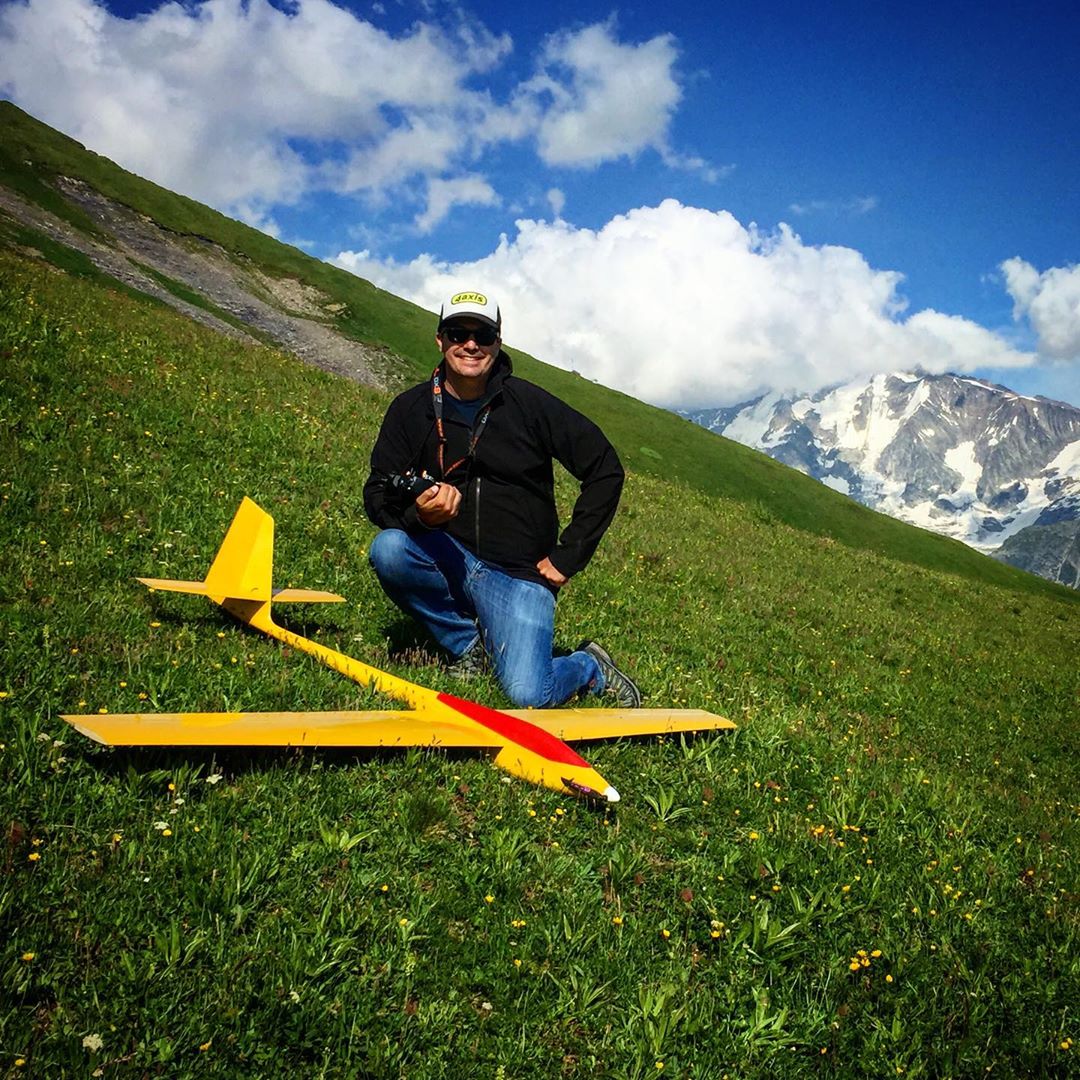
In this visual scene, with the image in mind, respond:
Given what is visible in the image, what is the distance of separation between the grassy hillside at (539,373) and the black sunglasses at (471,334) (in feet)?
163

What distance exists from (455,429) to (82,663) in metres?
3.82

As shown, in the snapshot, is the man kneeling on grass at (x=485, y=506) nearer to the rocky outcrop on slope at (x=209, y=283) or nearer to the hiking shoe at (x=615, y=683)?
the hiking shoe at (x=615, y=683)

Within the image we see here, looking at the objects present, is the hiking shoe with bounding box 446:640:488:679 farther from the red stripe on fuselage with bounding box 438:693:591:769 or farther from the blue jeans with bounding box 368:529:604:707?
the red stripe on fuselage with bounding box 438:693:591:769

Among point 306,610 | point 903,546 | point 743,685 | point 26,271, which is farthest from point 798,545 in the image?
point 903,546

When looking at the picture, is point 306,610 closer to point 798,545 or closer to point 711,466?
point 798,545

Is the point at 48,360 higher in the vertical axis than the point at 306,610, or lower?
higher

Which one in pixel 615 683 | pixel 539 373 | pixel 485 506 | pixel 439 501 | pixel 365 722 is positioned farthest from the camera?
pixel 539 373

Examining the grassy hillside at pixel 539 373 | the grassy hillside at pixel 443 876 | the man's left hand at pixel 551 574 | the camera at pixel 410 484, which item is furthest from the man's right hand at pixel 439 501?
the grassy hillside at pixel 539 373

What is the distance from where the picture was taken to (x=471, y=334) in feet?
22.6

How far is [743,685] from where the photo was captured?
9.52 meters

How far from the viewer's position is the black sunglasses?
22.4ft

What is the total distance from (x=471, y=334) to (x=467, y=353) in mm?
193

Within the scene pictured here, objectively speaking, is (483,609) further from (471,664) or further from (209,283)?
(209,283)

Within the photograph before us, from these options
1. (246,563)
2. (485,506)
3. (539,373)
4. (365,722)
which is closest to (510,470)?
(485,506)
